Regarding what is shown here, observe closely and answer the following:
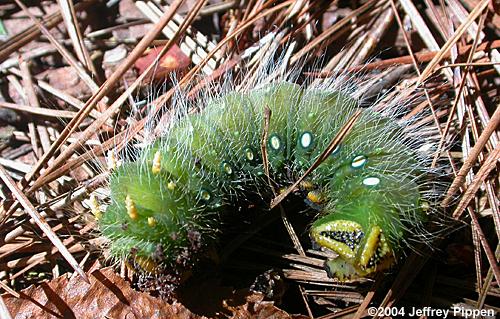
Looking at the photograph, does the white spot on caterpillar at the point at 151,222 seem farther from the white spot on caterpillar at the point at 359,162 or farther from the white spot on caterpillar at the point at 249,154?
the white spot on caterpillar at the point at 359,162

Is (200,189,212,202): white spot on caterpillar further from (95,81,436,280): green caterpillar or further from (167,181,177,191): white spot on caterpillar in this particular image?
(167,181,177,191): white spot on caterpillar

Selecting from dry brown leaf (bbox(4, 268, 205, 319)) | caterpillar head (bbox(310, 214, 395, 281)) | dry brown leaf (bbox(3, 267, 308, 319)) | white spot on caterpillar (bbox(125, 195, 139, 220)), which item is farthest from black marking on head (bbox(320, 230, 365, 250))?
Result: white spot on caterpillar (bbox(125, 195, 139, 220))

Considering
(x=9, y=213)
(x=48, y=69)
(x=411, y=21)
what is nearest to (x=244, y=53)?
(x=411, y=21)

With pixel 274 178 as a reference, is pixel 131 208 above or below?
above

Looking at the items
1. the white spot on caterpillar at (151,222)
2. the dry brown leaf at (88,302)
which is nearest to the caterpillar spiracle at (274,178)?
the white spot on caterpillar at (151,222)

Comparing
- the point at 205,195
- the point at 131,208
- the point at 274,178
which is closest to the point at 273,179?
the point at 274,178

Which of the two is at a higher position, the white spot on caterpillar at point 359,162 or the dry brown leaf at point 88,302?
the white spot on caterpillar at point 359,162

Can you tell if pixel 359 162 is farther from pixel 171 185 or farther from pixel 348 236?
pixel 171 185
